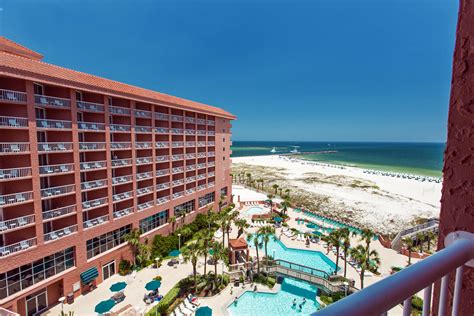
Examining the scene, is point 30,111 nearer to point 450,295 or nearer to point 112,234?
point 112,234

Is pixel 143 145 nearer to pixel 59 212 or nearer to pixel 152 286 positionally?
pixel 59 212

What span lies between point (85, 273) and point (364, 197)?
1933 inches

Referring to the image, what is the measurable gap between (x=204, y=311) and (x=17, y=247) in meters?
13.2

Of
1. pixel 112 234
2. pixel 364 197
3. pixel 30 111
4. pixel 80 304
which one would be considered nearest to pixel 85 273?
pixel 80 304

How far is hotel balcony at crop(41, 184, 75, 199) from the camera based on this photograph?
17.5m

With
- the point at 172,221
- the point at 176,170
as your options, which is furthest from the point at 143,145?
the point at 172,221

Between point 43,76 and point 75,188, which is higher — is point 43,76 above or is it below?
above

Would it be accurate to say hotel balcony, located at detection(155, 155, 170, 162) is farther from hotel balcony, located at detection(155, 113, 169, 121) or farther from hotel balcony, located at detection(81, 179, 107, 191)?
hotel balcony, located at detection(81, 179, 107, 191)

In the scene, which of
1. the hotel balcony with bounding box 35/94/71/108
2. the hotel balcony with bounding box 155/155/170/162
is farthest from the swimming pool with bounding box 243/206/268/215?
the hotel balcony with bounding box 35/94/71/108

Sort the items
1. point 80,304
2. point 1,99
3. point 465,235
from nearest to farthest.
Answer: point 465,235
point 1,99
point 80,304

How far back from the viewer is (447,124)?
188 centimetres

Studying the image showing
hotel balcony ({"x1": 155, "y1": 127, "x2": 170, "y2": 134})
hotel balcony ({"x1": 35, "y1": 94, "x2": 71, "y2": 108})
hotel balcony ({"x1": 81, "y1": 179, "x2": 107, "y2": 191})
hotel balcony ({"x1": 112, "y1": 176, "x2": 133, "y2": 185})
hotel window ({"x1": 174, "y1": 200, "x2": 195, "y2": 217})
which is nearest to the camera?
hotel balcony ({"x1": 35, "y1": 94, "x2": 71, "y2": 108})

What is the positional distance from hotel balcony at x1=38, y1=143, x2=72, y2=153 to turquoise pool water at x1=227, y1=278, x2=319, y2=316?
17539mm

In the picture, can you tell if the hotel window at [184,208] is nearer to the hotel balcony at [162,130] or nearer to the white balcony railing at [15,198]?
the hotel balcony at [162,130]
